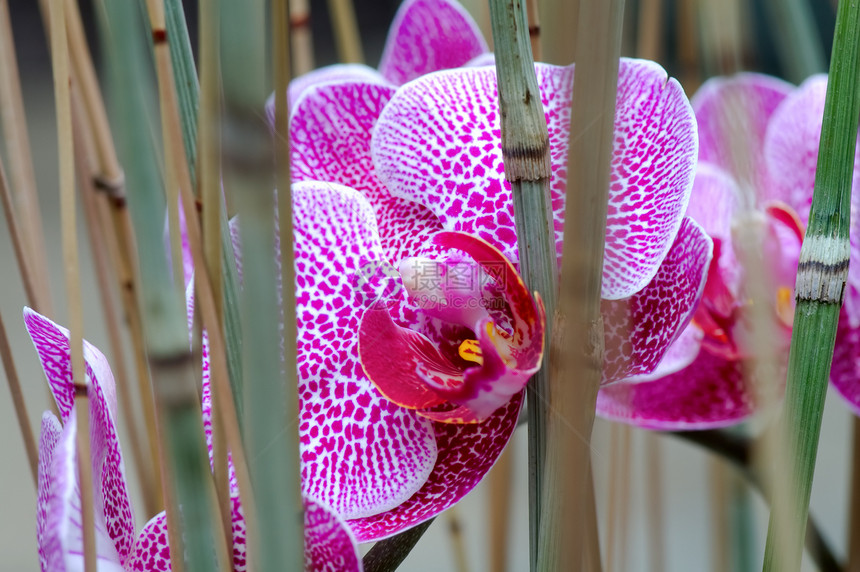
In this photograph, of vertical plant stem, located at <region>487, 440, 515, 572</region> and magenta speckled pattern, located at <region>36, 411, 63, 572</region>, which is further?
vertical plant stem, located at <region>487, 440, 515, 572</region>

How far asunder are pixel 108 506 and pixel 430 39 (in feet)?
0.52

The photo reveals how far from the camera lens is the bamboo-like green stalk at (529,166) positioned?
0.13 metres

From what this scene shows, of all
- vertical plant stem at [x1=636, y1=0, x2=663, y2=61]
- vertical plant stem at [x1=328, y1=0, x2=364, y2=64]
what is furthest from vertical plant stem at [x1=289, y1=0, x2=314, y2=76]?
vertical plant stem at [x1=636, y1=0, x2=663, y2=61]

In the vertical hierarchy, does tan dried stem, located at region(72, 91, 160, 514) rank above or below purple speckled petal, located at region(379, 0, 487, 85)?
below

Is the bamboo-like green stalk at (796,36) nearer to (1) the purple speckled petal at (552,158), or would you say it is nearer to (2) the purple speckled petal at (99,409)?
(1) the purple speckled petal at (552,158)

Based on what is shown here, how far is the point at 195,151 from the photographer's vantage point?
154 millimetres

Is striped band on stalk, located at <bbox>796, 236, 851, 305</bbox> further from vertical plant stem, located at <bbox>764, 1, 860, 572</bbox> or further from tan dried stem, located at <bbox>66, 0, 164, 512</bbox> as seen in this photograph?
tan dried stem, located at <bbox>66, 0, 164, 512</bbox>

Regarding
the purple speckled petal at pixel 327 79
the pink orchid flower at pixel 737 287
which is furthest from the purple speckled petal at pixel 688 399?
the purple speckled petal at pixel 327 79

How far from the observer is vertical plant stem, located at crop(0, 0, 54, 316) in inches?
7.6

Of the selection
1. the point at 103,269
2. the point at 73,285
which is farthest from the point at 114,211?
the point at 73,285

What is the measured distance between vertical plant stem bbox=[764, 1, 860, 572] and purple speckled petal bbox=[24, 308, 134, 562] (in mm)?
119

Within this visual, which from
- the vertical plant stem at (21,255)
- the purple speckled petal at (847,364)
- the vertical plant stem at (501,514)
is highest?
the vertical plant stem at (21,255)

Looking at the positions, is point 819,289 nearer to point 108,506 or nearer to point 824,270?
point 824,270

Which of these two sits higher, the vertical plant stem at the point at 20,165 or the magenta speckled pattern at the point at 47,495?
the vertical plant stem at the point at 20,165
